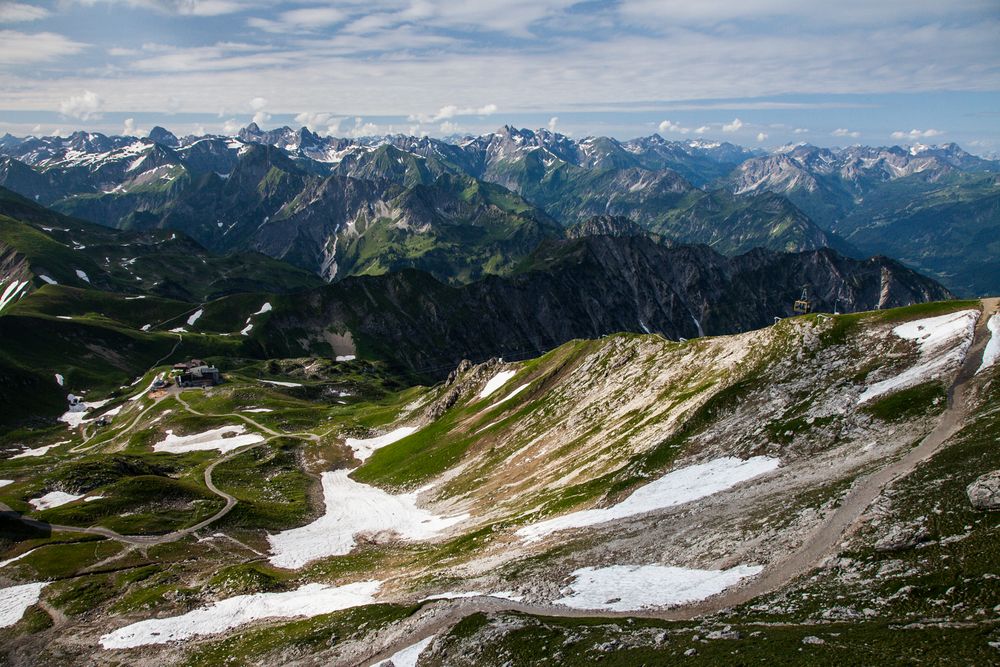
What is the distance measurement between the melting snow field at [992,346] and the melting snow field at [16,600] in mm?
95984

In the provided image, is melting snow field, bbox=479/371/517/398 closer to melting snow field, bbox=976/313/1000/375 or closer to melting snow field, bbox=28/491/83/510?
melting snow field, bbox=28/491/83/510

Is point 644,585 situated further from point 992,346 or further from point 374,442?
point 374,442

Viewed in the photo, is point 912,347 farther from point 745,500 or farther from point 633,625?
point 633,625

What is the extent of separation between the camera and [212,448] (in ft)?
488

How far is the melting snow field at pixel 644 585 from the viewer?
41.2m

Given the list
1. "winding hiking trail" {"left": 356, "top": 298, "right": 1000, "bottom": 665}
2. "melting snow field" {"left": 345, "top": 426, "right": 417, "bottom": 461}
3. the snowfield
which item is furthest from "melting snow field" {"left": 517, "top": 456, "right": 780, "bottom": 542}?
"melting snow field" {"left": 345, "top": 426, "right": 417, "bottom": 461}

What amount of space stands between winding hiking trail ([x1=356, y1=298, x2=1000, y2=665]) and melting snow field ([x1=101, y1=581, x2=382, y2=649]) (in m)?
13.4

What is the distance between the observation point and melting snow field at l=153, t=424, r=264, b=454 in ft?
489

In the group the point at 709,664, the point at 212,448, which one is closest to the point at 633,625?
the point at 709,664

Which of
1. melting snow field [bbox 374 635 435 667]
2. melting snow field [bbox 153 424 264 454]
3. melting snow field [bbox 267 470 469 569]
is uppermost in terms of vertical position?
melting snow field [bbox 374 635 435 667]

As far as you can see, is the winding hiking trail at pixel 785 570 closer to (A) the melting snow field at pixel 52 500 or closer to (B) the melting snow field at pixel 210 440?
(A) the melting snow field at pixel 52 500

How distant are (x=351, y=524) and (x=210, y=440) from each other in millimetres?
79389

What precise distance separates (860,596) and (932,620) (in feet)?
14.6

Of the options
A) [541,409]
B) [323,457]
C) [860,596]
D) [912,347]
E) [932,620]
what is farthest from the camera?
[323,457]
